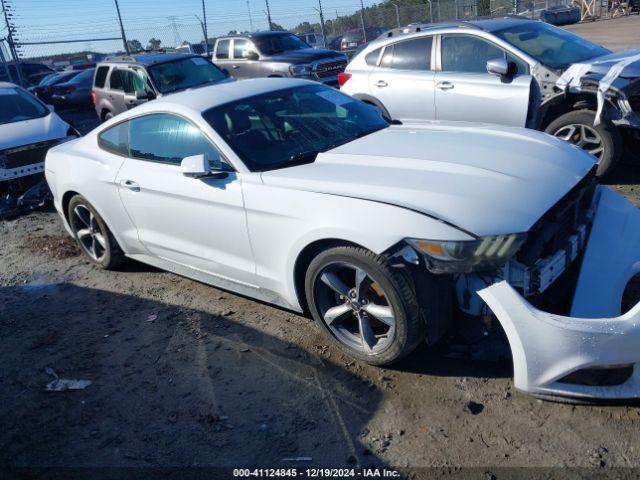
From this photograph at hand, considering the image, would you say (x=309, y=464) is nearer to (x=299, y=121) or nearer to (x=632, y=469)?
(x=632, y=469)

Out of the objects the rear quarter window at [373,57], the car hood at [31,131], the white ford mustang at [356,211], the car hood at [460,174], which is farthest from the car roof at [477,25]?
the car hood at [31,131]

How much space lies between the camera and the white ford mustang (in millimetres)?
2822

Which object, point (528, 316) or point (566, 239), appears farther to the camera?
point (566, 239)

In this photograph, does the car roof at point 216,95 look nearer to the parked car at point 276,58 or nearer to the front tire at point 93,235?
the front tire at point 93,235

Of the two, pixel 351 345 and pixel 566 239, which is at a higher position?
pixel 566 239

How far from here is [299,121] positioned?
4.15 m

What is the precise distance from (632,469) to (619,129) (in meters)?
4.25

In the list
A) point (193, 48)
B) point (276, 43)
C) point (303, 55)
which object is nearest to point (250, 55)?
point (276, 43)

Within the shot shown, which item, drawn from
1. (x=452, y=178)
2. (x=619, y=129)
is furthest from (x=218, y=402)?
(x=619, y=129)

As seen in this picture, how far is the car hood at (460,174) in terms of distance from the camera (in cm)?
288

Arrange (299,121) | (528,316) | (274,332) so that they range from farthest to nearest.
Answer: (299,121) → (274,332) → (528,316)

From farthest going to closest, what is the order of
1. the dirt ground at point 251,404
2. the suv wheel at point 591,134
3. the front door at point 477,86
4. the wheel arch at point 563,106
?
1. the front door at point 477,86
2. the wheel arch at point 563,106
3. the suv wheel at point 591,134
4. the dirt ground at point 251,404

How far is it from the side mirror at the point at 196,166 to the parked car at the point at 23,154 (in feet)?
16.1

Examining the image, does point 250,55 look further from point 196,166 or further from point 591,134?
point 196,166
